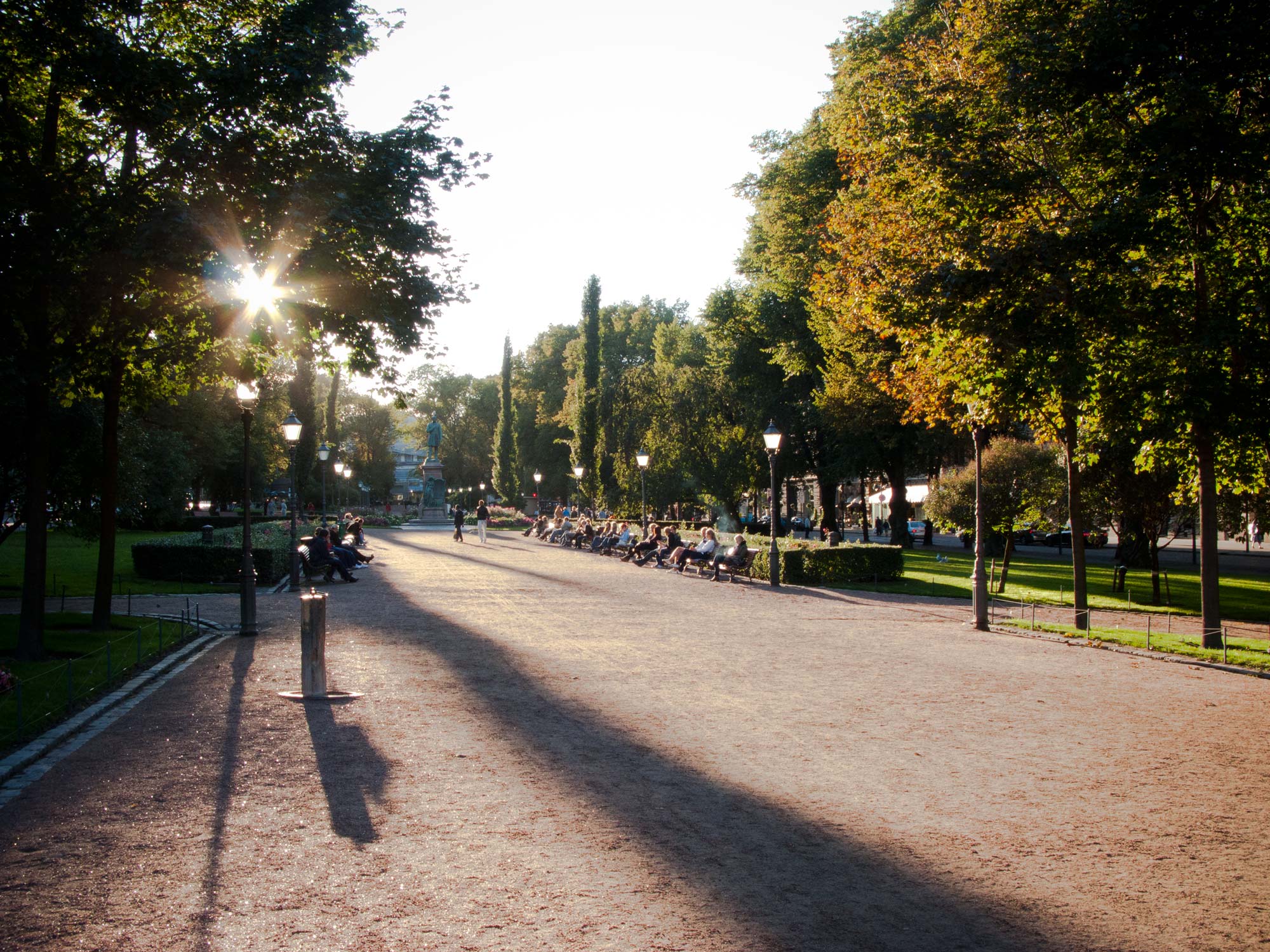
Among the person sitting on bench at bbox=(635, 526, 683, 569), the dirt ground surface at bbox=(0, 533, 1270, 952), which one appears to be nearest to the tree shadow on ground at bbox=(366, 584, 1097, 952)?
the dirt ground surface at bbox=(0, 533, 1270, 952)

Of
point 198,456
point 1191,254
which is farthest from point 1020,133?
point 198,456

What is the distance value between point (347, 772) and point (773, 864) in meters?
3.33

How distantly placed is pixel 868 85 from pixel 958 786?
14155 millimetres

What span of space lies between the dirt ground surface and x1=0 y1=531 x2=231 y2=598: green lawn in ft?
27.4

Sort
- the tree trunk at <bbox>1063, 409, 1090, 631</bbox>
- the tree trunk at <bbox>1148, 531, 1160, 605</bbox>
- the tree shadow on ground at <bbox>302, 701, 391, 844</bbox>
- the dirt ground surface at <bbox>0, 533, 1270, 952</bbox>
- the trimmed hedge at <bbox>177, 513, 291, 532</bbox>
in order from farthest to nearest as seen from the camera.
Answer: the trimmed hedge at <bbox>177, 513, 291, 532</bbox> < the tree trunk at <bbox>1148, 531, 1160, 605</bbox> < the tree trunk at <bbox>1063, 409, 1090, 631</bbox> < the tree shadow on ground at <bbox>302, 701, 391, 844</bbox> < the dirt ground surface at <bbox>0, 533, 1270, 952</bbox>

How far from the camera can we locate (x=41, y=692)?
10.2 metres

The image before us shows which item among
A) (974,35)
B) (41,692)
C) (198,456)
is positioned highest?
(974,35)

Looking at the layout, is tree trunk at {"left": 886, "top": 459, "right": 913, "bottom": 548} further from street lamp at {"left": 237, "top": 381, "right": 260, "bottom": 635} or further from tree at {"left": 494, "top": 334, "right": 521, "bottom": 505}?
tree at {"left": 494, "top": 334, "right": 521, "bottom": 505}

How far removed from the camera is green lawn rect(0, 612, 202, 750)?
352 inches

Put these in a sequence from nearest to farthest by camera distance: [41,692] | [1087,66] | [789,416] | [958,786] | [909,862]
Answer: [909,862] → [958,786] → [41,692] → [1087,66] → [789,416]

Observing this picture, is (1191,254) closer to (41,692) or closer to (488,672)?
(488,672)

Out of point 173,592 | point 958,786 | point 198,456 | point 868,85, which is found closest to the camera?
point 958,786

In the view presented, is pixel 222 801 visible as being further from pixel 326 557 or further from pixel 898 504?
pixel 898 504

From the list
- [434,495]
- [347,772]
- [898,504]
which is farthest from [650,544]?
[434,495]
